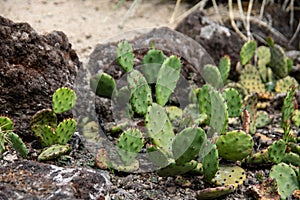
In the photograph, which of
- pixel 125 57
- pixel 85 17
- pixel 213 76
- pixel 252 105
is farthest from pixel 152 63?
pixel 85 17

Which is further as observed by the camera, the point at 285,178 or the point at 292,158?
the point at 292,158

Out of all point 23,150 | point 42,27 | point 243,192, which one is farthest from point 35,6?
point 243,192

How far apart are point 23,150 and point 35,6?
6.34ft

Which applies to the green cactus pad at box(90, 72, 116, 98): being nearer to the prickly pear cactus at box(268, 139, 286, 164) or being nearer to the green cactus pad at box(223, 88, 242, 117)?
the green cactus pad at box(223, 88, 242, 117)

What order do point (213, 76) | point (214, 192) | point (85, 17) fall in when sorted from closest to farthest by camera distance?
point (214, 192) → point (213, 76) → point (85, 17)

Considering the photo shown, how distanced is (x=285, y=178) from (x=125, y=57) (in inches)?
37.7

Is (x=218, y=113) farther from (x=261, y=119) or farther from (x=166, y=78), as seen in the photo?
(x=261, y=119)

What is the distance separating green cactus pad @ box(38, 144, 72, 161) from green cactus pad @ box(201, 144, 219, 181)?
0.56 m

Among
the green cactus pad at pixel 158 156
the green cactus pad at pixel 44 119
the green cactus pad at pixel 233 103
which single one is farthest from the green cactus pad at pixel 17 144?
the green cactus pad at pixel 233 103

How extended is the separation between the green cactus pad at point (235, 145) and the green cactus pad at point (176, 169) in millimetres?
179

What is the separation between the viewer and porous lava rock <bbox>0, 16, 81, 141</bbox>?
2.50 metres

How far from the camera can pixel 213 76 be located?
10.1 feet

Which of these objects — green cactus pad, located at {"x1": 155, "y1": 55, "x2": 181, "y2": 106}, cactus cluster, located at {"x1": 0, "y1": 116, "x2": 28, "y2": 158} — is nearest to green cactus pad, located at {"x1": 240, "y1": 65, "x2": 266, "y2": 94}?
green cactus pad, located at {"x1": 155, "y1": 55, "x2": 181, "y2": 106}

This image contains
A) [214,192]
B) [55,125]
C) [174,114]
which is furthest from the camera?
[174,114]
